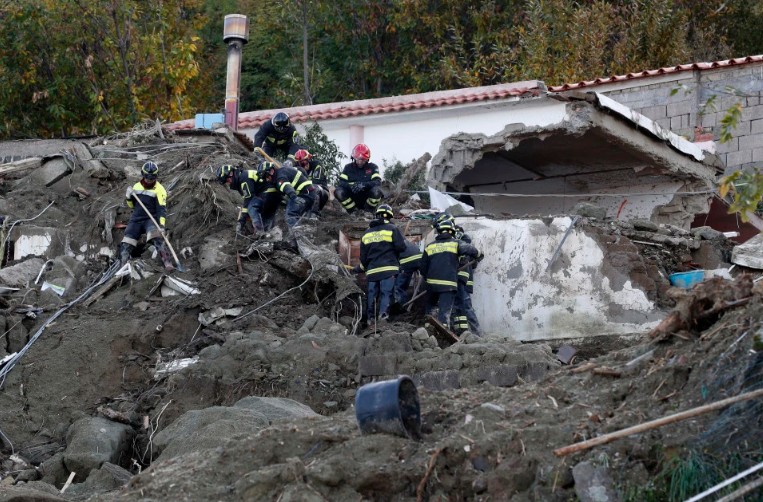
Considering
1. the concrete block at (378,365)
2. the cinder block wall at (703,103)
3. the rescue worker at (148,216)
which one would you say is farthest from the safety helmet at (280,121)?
the cinder block wall at (703,103)

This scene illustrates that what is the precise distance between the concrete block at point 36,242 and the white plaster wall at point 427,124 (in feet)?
18.5

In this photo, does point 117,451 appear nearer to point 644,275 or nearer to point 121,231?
point 121,231

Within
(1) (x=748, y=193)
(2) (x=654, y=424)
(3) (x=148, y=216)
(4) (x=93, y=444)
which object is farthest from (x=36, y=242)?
(2) (x=654, y=424)

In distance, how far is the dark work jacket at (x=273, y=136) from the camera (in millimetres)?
18188

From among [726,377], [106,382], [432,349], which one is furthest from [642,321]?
[726,377]

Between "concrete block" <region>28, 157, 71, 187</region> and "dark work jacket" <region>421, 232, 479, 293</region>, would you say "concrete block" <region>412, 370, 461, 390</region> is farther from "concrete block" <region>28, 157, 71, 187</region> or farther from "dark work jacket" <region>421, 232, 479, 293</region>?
"concrete block" <region>28, 157, 71, 187</region>

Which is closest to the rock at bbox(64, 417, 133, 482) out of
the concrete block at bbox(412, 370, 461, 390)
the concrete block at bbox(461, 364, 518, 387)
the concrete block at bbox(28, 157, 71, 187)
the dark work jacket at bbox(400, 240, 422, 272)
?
the concrete block at bbox(412, 370, 461, 390)

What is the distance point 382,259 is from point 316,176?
9.61ft

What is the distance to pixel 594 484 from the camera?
6453 millimetres

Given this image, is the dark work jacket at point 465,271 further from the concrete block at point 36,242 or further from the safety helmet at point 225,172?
the concrete block at point 36,242

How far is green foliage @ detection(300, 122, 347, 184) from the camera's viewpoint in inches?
782

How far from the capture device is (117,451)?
12328 millimetres

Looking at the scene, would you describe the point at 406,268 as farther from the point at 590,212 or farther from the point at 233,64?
the point at 233,64

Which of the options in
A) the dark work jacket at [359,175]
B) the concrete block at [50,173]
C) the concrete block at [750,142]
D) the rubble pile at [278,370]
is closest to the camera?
the rubble pile at [278,370]
